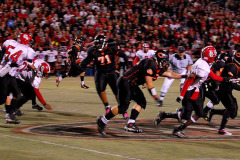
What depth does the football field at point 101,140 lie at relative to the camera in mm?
7164

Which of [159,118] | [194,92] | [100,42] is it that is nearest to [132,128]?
[159,118]

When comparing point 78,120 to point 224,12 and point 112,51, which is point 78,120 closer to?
point 112,51

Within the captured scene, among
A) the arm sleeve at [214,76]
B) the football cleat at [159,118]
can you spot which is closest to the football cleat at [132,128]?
the football cleat at [159,118]

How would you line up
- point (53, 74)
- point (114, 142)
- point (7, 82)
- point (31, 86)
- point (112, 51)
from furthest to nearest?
point (53, 74)
point (31, 86)
point (112, 51)
point (7, 82)
point (114, 142)

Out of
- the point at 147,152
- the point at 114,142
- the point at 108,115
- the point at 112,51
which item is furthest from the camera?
the point at 112,51

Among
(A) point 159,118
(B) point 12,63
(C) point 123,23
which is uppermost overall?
(C) point 123,23

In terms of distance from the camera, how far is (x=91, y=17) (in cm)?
2539

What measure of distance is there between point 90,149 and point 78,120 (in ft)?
12.0

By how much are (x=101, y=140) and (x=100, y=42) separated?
2.95m

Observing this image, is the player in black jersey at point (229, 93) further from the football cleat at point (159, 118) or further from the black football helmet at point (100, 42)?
the black football helmet at point (100, 42)

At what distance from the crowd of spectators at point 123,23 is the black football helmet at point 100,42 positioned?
40.1 feet

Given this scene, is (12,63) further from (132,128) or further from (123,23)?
(123,23)

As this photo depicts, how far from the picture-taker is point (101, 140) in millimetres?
8406

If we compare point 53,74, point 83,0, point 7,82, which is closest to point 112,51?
point 7,82
